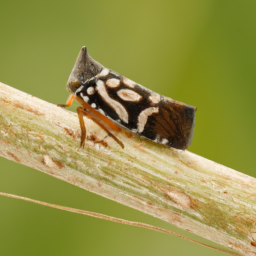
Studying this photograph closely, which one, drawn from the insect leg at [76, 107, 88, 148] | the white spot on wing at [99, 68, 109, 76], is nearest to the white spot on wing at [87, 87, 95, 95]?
the white spot on wing at [99, 68, 109, 76]

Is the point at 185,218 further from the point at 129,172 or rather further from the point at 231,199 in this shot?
the point at 129,172

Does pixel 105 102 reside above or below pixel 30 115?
above

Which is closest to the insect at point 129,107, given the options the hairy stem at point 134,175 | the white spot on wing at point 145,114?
the white spot on wing at point 145,114

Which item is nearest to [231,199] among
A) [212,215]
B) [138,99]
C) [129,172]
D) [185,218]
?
[212,215]

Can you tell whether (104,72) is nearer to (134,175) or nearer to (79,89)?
(79,89)

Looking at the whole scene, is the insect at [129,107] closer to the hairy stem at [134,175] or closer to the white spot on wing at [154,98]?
the white spot on wing at [154,98]

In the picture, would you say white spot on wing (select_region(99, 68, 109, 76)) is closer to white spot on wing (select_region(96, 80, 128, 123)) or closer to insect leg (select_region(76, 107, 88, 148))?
white spot on wing (select_region(96, 80, 128, 123))

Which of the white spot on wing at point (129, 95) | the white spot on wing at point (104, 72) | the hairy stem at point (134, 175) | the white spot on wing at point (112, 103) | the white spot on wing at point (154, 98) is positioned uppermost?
the white spot on wing at point (104, 72)
